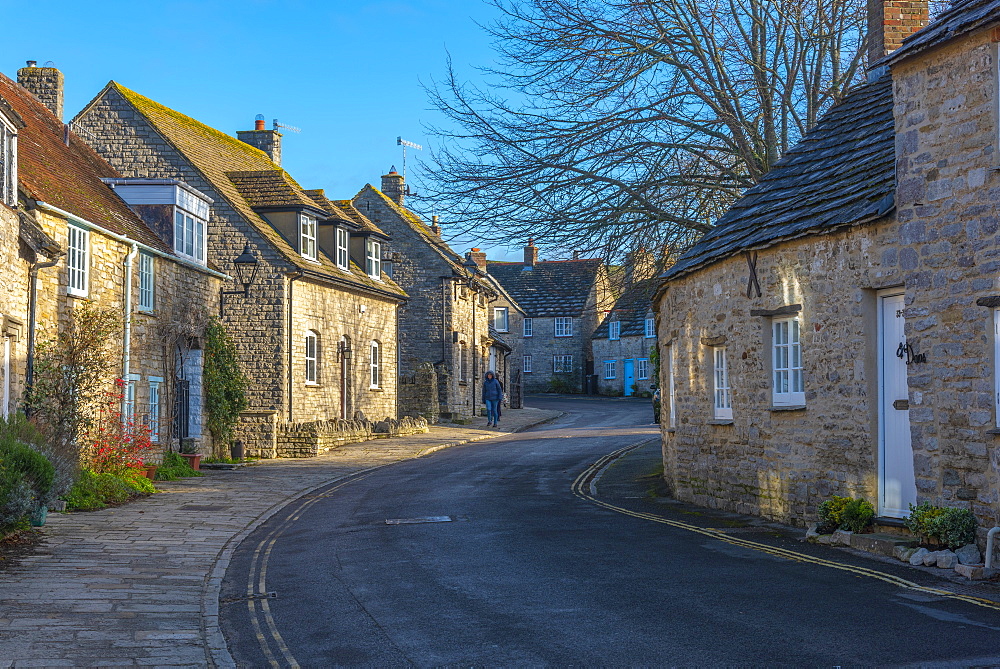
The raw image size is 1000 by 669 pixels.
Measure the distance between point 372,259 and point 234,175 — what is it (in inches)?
234

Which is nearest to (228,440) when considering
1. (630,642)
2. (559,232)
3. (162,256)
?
(162,256)

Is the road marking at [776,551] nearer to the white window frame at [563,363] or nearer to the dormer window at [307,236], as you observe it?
the dormer window at [307,236]

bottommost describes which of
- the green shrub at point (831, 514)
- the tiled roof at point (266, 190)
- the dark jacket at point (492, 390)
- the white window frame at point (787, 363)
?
A: the green shrub at point (831, 514)

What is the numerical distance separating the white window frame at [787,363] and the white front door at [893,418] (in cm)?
151

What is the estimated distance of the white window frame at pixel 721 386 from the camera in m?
16.1

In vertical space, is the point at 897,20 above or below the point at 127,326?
above

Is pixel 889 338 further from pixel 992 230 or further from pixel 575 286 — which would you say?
pixel 575 286

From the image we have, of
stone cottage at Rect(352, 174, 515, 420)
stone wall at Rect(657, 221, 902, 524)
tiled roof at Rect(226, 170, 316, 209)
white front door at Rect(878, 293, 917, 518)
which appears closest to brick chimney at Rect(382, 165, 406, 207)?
stone cottage at Rect(352, 174, 515, 420)

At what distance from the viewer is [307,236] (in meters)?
30.6

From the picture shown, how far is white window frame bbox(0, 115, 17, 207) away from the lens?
16188 mm

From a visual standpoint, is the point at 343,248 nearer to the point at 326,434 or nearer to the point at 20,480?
the point at 326,434

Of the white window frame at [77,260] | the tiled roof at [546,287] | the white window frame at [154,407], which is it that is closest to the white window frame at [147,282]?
the white window frame at [154,407]

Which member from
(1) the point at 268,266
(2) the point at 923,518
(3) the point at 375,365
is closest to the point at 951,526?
(2) the point at 923,518

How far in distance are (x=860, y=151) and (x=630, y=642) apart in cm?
936
